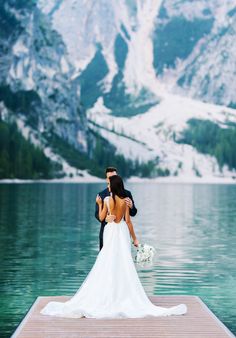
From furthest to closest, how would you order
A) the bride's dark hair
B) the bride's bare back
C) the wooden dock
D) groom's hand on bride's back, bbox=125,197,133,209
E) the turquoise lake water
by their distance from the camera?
the turquoise lake water
the bride's bare back
groom's hand on bride's back, bbox=125,197,133,209
the bride's dark hair
the wooden dock

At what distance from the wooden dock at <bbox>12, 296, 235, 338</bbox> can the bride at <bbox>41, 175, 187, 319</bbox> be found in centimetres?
44

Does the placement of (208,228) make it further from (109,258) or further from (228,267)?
(109,258)

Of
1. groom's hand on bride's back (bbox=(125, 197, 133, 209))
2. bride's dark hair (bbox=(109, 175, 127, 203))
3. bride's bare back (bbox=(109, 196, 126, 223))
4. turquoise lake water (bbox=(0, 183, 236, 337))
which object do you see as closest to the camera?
bride's dark hair (bbox=(109, 175, 127, 203))

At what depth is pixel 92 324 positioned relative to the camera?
24.9 meters

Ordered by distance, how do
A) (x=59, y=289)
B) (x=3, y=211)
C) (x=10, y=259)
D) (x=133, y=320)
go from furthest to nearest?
(x=3, y=211) < (x=10, y=259) < (x=59, y=289) < (x=133, y=320)

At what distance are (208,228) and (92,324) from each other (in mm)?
62932

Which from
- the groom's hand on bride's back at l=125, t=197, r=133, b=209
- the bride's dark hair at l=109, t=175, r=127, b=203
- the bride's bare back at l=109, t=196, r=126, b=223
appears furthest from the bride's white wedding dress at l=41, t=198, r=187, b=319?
the bride's dark hair at l=109, t=175, r=127, b=203

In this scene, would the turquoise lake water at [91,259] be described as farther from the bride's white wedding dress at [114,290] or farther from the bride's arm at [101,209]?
the bride's arm at [101,209]

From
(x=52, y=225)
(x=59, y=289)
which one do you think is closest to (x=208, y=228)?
(x=52, y=225)

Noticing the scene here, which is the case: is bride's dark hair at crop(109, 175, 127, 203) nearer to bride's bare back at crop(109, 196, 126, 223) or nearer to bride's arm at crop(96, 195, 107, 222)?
bride's bare back at crop(109, 196, 126, 223)

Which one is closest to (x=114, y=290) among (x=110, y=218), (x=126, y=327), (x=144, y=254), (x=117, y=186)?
(x=144, y=254)

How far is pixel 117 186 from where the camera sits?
25406mm

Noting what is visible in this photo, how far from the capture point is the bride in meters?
26.2

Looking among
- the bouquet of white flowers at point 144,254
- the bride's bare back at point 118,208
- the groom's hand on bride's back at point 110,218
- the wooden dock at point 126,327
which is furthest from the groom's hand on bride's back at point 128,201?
the wooden dock at point 126,327
